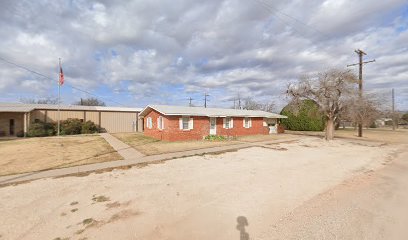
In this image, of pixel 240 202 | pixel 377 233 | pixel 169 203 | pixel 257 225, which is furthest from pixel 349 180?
pixel 169 203

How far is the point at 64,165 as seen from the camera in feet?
34.6

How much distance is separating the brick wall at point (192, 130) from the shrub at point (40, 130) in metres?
11.0

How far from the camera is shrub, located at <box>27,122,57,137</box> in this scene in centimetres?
2489

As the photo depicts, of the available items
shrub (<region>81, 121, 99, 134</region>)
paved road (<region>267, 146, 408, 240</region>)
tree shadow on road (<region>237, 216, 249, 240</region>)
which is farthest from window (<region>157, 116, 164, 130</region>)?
tree shadow on road (<region>237, 216, 249, 240</region>)

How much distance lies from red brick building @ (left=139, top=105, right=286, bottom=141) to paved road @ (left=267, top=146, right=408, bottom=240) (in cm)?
1476

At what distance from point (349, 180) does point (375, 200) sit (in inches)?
81.2

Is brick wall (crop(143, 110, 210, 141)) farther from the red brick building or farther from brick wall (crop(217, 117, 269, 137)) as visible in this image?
brick wall (crop(217, 117, 269, 137))

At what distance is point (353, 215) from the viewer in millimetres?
5332

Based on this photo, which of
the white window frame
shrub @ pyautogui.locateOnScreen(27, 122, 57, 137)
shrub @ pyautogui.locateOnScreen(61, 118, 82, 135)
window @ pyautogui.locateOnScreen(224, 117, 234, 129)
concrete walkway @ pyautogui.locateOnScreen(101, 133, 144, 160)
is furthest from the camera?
shrub @ pyautogui.locateOnScreen(61, 118, 82, 135)

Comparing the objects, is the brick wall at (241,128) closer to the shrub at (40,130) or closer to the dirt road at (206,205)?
the dirt road at (206,205)

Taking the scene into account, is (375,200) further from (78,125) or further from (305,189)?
(78,125)

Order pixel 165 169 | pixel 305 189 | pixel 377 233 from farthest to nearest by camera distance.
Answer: pixel 165 169
pixel 305 189
pixel 377 233

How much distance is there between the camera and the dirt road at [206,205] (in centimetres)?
459

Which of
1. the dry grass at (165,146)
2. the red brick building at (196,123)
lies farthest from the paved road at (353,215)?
the red brick building at (196,123)
